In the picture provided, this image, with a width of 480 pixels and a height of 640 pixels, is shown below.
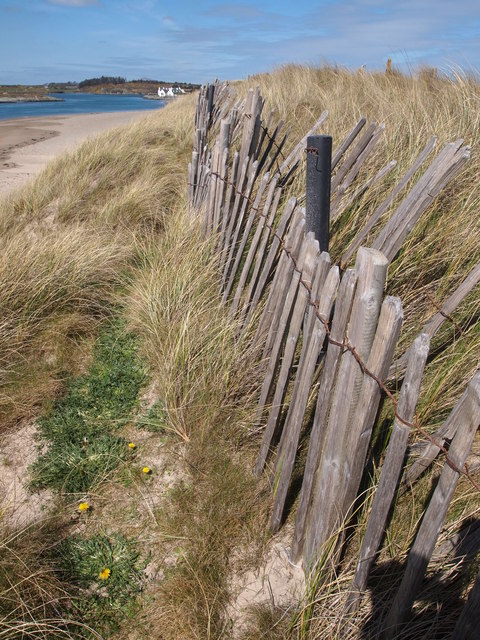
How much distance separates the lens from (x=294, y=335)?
84.1 inches

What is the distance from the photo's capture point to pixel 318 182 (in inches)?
90.6

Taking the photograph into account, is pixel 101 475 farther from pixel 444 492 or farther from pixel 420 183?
pixel 420 183

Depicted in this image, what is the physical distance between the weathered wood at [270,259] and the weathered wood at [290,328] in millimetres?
468

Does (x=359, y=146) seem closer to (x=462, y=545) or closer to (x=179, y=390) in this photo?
(x=179, y=390)

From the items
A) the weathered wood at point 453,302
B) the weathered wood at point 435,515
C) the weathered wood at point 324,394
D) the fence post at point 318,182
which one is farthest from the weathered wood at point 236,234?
the weathered wood at point 435,515

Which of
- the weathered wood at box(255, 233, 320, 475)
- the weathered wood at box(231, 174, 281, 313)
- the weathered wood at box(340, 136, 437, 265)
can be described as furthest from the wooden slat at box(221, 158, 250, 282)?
the weathered wood at box(255, 233, 320, 475)

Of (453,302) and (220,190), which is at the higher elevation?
(220,190)

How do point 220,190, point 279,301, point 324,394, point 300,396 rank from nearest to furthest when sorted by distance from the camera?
point 324,394
point 300,396
point 279,301
point 220,190

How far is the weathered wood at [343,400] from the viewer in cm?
140

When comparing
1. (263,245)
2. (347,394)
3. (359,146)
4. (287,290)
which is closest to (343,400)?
(347,394)

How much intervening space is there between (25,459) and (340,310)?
212cm

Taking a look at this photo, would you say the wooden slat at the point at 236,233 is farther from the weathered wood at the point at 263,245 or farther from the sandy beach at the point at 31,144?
the sandy beach at the point at 31,144

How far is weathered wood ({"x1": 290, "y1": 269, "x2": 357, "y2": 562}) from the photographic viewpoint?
1.52 m

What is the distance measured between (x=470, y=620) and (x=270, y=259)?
1946 mm
